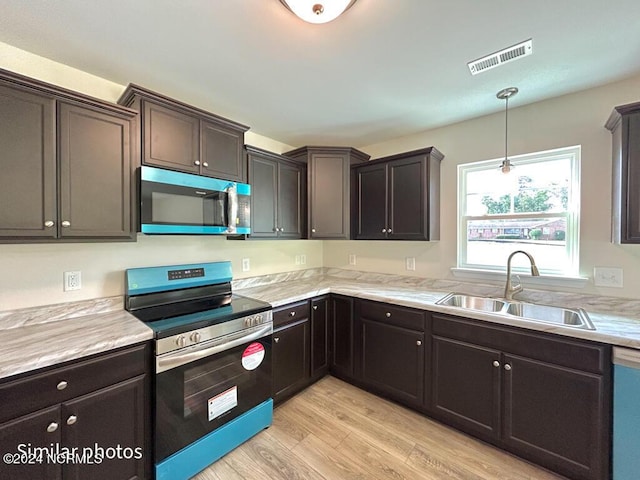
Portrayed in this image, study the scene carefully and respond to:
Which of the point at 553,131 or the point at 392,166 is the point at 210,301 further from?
the point at 553,131

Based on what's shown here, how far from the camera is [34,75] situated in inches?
65.1

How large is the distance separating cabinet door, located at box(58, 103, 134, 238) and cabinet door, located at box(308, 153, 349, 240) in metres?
1.62

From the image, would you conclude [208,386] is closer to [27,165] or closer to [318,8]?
[27,165]

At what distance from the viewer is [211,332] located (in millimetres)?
1722

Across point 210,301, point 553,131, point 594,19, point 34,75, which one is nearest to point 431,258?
point 553,131

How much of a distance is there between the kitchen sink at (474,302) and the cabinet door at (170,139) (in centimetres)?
221

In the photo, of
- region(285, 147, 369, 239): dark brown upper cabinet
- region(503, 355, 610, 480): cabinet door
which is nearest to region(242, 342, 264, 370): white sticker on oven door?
region(285, 147, 369, 239): dark brown upper cabinet

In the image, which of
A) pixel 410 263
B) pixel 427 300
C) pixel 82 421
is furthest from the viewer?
pixel 410 263

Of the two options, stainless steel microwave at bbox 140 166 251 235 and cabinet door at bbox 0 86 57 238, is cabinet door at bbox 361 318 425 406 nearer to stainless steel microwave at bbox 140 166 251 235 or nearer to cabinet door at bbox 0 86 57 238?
stainless steel microwave at bbox 140 166 251 235

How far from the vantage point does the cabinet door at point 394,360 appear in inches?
87.0

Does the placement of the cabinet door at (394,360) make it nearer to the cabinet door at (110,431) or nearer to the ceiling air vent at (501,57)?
the cabinet door at (110,431)

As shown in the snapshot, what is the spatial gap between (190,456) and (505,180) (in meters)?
3.15

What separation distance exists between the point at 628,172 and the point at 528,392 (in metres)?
1.49

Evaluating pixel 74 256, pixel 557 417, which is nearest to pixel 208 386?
pixel 74 256
